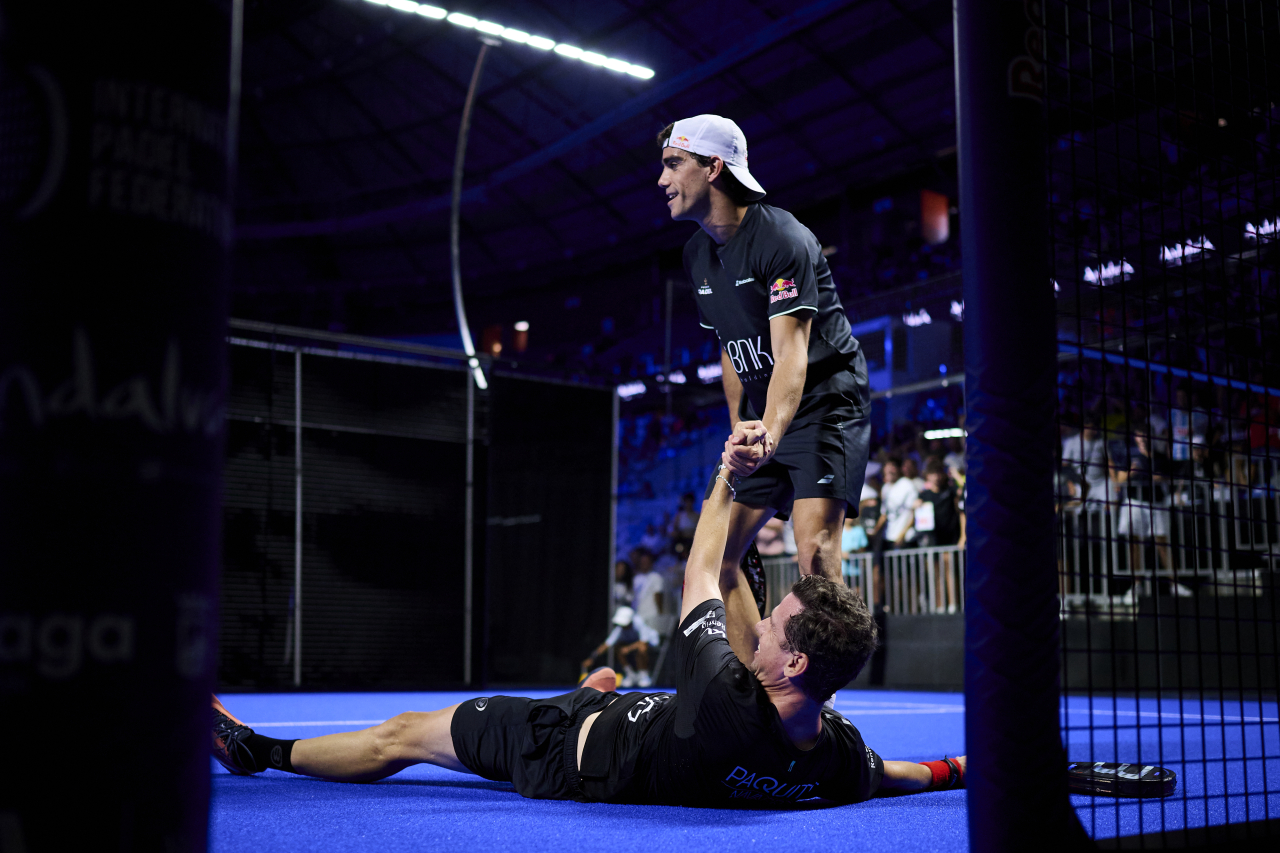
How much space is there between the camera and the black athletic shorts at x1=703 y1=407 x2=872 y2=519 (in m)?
3.45

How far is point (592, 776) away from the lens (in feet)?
9.89

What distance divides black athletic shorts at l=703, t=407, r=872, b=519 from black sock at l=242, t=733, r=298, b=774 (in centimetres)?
146

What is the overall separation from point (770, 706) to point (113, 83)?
6.83 feet

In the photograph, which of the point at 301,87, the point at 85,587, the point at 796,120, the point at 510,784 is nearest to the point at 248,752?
the point at 510,784

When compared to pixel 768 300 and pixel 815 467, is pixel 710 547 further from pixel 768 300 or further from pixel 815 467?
pixel 768 300

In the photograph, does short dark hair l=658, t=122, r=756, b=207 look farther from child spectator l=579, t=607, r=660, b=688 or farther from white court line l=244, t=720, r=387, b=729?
child spectator l=579, t=607, r=660, b=688

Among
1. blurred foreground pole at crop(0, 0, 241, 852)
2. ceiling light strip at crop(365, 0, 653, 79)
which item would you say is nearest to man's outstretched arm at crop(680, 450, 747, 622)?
blurred foreground pole at crop(0, 0, 241, 852)

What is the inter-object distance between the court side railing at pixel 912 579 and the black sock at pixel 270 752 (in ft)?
23.9

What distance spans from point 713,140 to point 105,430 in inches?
108

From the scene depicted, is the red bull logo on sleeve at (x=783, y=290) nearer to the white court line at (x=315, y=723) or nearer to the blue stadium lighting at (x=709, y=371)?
the white court line at (x=315, y=723)

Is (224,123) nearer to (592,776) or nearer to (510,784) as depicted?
(592,776)

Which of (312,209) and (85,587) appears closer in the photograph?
(85,587)

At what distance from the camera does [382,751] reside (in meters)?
3.29

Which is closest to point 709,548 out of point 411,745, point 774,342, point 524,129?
point 774,342
